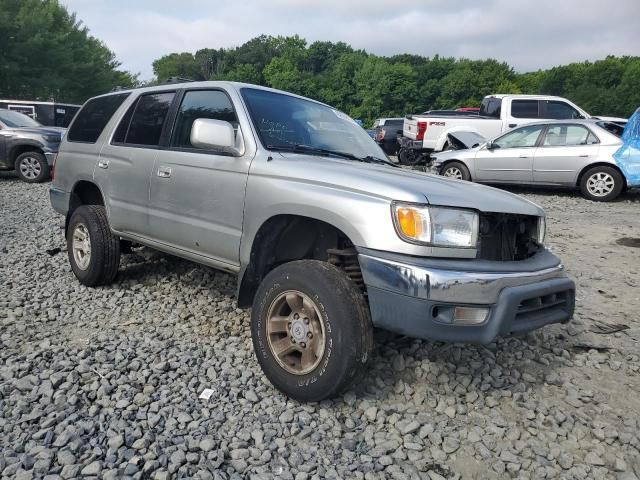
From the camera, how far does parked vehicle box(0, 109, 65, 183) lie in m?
10.9

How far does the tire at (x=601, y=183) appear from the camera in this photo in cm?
951

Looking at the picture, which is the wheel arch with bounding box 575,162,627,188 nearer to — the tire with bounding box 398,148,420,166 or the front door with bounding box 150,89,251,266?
the tire with bounding box 398,148,420,166

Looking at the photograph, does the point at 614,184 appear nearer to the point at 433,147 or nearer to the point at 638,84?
the point at 433,147

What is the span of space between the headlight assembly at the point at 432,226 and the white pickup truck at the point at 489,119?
10.9m

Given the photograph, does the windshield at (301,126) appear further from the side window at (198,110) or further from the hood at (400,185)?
the hood at (400,185)

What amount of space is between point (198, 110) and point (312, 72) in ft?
315

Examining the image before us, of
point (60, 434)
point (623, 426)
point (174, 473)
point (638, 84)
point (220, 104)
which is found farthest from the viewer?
point (638, 84)

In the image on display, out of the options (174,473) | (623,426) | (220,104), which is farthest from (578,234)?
(174,473)

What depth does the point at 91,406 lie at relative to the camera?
2.66 metres

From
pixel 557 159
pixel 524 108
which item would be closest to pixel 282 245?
pixel 557 159

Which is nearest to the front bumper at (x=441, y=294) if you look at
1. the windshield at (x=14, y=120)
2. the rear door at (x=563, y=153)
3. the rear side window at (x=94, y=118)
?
the rear side window at (x=94, y=118)

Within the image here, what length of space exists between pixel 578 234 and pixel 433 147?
7.34m

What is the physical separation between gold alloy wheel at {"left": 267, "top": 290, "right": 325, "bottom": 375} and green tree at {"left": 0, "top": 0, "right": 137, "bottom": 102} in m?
32.7

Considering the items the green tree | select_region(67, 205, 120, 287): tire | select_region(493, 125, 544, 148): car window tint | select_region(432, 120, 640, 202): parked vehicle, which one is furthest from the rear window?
the green tree
